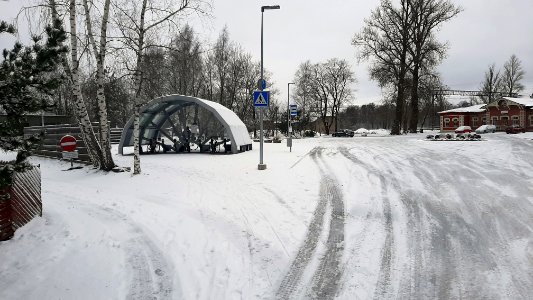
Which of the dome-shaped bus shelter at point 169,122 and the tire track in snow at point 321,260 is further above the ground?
the dome-shaped bus shelter at point 169,122

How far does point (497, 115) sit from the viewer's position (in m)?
42.9

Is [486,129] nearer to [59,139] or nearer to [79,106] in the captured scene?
[79,106]

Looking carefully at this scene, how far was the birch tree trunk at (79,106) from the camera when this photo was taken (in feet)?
38.7

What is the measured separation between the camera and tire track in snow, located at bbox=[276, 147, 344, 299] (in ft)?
14.3

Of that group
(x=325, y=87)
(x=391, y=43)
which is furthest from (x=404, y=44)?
(x=325, y=87)

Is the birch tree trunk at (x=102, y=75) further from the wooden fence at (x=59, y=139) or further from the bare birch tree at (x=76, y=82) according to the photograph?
the wooden fence at (x=59, y=139)

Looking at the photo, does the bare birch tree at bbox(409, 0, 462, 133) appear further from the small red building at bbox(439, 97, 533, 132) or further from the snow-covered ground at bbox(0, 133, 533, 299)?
the snow-covered ground at bbox(0, 133, 533, 299)

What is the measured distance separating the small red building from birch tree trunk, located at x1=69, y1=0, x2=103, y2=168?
43.2 m

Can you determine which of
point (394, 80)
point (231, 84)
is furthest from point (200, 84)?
point (394, 80)

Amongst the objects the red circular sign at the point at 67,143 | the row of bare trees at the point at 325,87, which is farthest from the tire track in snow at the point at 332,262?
the row of bare trees at the point at 325,87

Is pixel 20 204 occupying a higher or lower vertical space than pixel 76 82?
lower

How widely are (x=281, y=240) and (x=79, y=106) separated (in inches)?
406

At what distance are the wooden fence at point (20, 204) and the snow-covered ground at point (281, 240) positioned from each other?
0.20 meters

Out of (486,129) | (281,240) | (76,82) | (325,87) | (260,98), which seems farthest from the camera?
(325,87)
